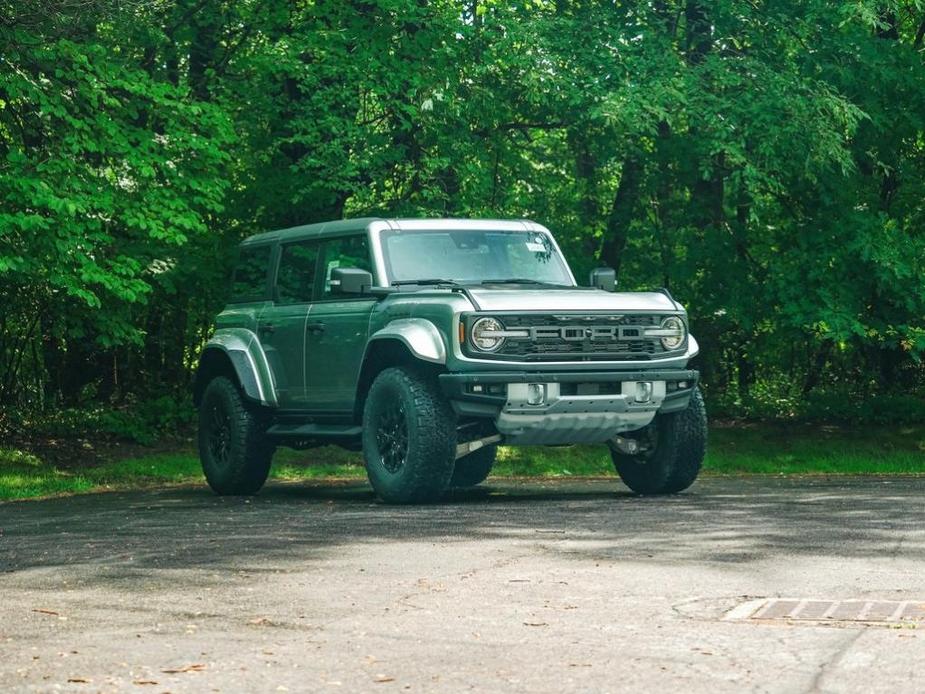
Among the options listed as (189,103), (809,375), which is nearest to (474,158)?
(189,103)

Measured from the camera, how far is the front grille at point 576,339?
12.9 metres

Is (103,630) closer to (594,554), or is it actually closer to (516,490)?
(594,554)

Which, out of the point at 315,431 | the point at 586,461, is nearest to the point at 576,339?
the point at 315,431

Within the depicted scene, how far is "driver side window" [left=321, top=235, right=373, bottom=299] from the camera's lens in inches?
561

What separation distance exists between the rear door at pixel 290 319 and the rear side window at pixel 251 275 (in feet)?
0.93

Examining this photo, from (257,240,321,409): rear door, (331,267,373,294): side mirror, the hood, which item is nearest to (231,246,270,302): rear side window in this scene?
(257,240,321,409): rear door

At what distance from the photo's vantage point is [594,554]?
31.6 feet

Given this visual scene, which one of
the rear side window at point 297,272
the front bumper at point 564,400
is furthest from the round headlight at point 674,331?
the rear side window at point 297,272

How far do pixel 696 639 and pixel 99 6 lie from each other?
44.8 ft

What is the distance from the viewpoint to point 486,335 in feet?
41.8

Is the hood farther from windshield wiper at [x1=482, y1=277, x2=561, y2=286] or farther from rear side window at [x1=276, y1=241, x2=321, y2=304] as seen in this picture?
rear side window at [x1=276, y1=241, x2=321, y2=304]

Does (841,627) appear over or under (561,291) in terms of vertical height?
under

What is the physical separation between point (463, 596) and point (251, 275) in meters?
8.36

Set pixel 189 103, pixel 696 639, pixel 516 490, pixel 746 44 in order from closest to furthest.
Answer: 1. pixel 696 639
2. pixel 516 490
3. pixel 189 103
4. pixel 746 44
